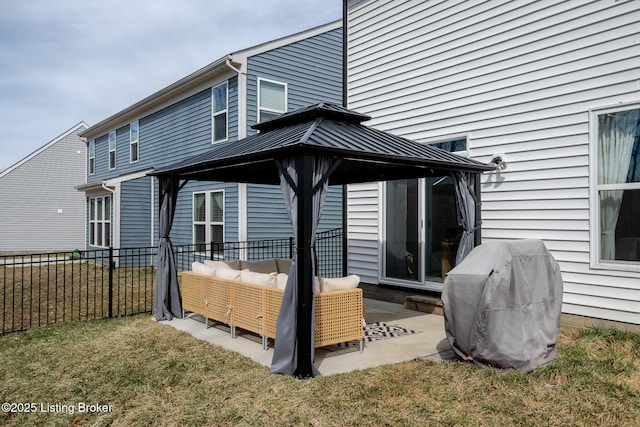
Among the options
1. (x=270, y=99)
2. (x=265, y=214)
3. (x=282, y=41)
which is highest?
(x=282, y=41)

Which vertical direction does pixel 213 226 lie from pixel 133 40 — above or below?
below

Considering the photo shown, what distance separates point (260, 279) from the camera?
5379mm

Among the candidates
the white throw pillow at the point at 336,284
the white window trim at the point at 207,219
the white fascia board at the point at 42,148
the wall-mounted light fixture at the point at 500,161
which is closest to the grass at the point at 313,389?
the white throw pillow at the point at 336,284

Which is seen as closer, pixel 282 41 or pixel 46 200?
pixel 282 41

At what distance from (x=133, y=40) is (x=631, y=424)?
650 inches

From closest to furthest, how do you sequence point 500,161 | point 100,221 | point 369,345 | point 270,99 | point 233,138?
point 369,345
point 500,161
point 233,138
point 270,99
point 100,221

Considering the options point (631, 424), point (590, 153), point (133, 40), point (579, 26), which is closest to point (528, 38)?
point (579, 26)

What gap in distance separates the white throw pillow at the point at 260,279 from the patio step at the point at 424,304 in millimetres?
2984

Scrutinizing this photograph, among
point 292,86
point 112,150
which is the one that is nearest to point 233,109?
point 292,86

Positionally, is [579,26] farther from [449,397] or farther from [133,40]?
[133,40]

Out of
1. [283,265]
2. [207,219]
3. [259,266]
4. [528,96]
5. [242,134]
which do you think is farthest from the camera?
[207,219]

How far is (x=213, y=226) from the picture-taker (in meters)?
12.1

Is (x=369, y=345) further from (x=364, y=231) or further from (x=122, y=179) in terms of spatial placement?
(x=122, y=179)

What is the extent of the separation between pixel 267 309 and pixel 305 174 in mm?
1681
